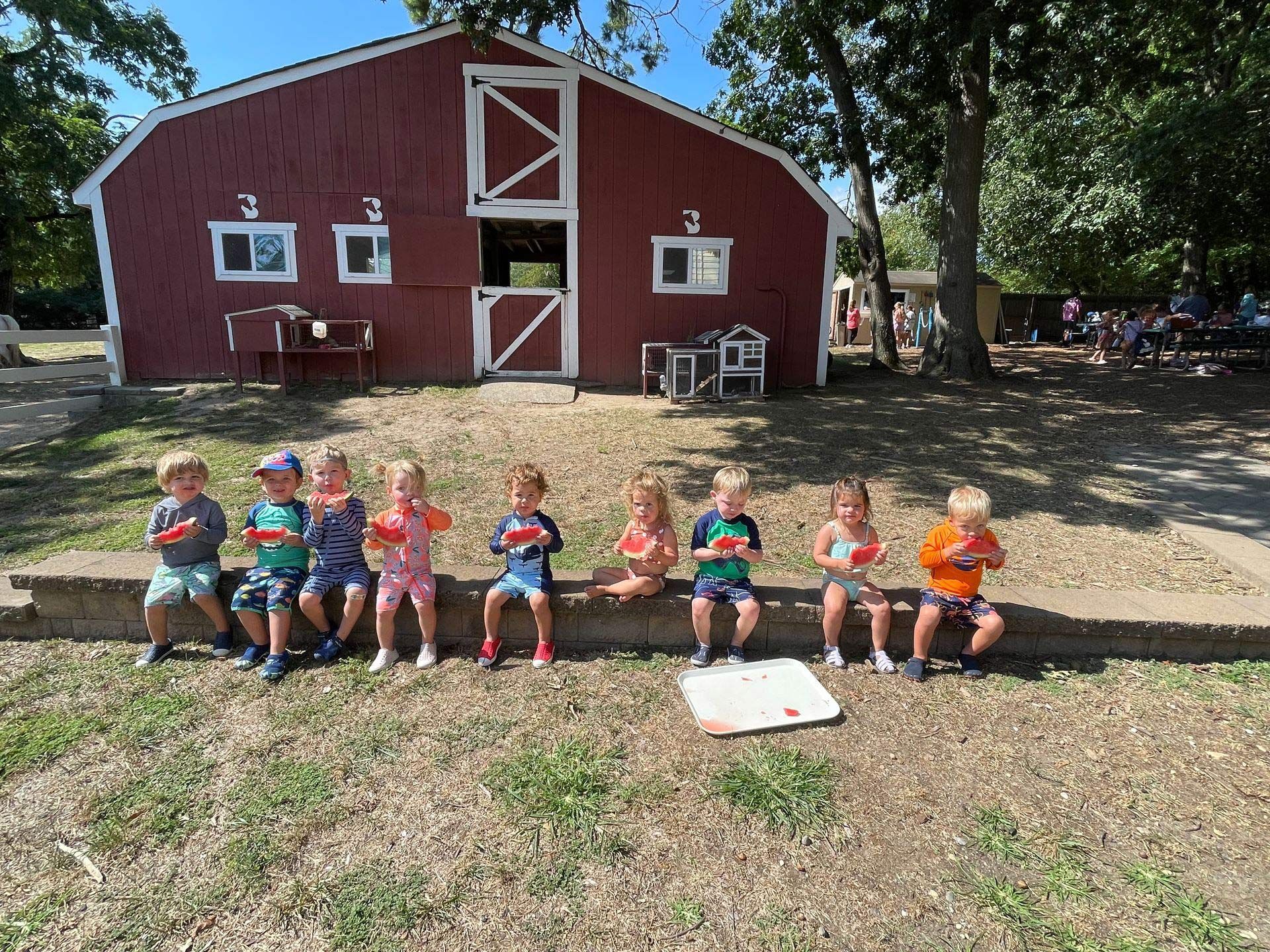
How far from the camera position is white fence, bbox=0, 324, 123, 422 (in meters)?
8.24

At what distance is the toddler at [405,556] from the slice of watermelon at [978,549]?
2.47 metres

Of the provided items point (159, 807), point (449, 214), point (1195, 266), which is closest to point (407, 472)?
point (159, 807)

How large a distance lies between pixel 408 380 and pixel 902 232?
5761cm

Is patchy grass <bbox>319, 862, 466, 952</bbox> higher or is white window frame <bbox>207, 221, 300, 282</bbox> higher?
white window frame <bbox>207, 221, 300, 282</bbox>

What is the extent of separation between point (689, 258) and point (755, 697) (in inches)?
382

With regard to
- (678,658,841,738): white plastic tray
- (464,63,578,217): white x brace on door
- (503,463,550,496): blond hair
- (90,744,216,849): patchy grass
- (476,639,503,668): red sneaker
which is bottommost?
(90,744,216,849): patchy grass

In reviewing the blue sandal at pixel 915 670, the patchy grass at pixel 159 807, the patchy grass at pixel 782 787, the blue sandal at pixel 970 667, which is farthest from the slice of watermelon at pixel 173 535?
the blue sandal at pixel 970 667

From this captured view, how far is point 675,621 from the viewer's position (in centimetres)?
324

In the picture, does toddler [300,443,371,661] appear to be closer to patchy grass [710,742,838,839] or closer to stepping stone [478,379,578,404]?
patchy grass [710,742,838,839]

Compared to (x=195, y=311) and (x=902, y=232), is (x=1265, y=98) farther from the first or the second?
(x=902, y=232)

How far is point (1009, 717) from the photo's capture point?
2760 millimetres

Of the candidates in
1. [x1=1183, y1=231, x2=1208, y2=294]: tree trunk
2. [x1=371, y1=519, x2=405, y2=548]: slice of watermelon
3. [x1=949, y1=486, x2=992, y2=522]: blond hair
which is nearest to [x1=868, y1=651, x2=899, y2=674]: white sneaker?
[x1=949, y1=486, x2=992, y2=522]: blond hair

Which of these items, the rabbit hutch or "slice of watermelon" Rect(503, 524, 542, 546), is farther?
the rabbit hutch

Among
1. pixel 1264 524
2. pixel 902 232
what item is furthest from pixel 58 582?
pixel 902 232
